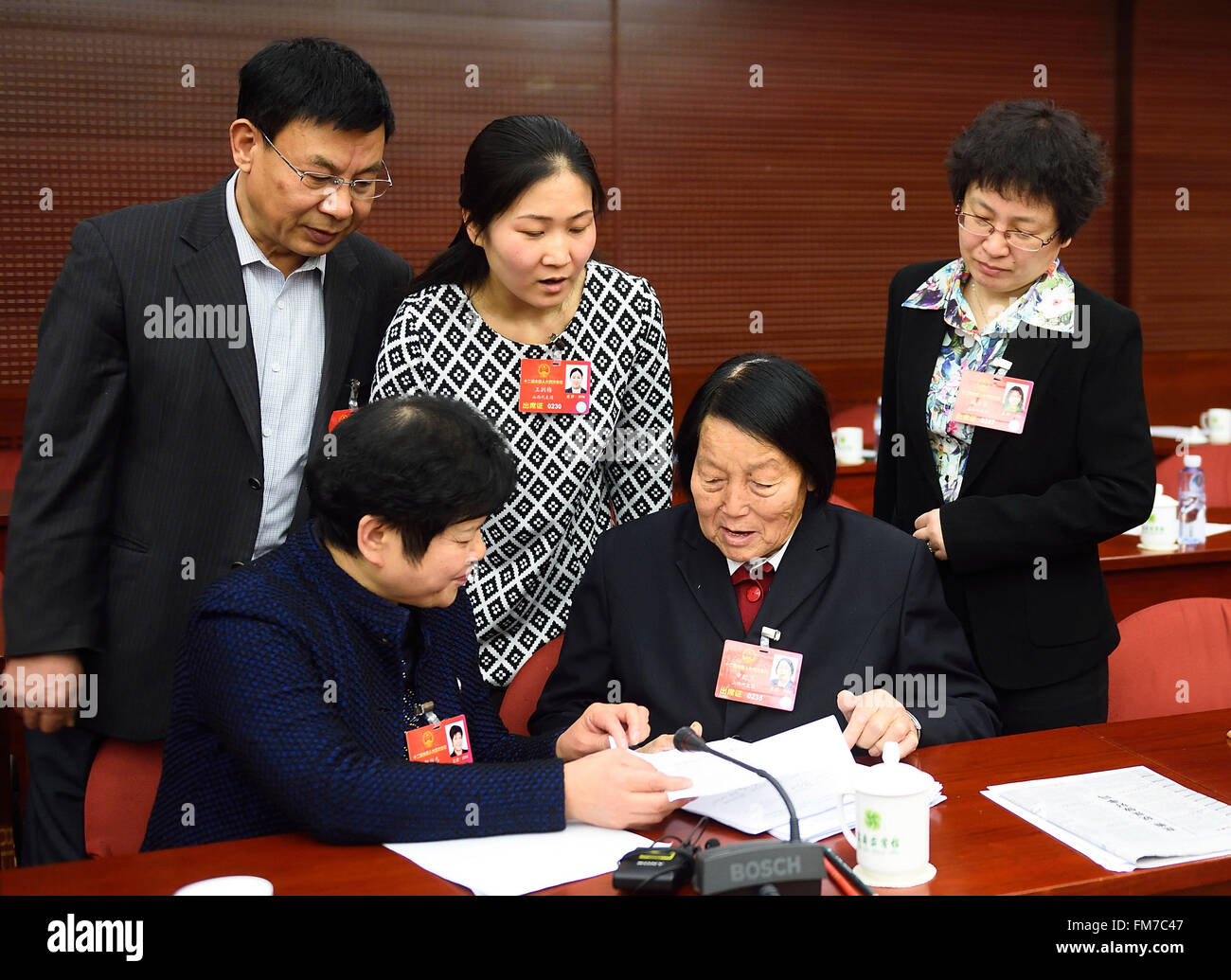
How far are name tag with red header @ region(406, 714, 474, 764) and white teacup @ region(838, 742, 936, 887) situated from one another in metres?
0.66

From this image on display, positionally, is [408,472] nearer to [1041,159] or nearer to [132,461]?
[132,461]

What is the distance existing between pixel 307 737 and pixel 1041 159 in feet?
5.36

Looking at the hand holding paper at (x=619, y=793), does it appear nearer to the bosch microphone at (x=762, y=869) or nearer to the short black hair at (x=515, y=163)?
the bosch microphone at (x=762, y=869)

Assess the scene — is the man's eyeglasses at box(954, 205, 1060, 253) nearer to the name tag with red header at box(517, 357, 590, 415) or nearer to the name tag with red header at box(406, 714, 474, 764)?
the name tag with red header at box(517, 357, 590, 415)

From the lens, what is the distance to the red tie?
210 cm

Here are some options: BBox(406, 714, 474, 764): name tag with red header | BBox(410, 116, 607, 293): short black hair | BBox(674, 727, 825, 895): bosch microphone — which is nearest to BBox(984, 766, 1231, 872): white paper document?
BBox(674, 727, 825, 895): bosch microphone

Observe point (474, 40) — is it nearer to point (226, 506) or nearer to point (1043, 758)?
point (226, 506)

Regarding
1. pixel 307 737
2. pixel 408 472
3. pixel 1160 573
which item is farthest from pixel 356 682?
pixel 1160 573

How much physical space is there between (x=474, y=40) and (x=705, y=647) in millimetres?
4052

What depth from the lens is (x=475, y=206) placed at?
2.18m

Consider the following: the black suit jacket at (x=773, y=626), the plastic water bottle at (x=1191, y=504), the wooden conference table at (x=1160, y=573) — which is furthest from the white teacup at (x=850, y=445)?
the black suit jacket at (x=773, y=626)

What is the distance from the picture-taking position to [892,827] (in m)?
1.48

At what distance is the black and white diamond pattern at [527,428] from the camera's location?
2.22m

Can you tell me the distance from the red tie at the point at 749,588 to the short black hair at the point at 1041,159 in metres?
0.84
